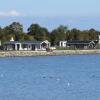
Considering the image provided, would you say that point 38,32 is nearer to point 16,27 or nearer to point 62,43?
point 16,27

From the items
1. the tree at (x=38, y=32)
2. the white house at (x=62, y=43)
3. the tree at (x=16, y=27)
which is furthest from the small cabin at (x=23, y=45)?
the tree at (x=16, y=27)

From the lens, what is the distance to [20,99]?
33969 millimetres

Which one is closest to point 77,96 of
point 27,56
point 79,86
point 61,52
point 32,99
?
point 32,99

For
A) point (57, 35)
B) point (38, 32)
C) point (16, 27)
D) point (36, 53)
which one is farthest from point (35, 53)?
point (16, 27)

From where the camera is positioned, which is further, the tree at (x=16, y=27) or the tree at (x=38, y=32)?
the tree at (x=16, y=27)

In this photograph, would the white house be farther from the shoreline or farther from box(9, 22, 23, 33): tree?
the shoreline

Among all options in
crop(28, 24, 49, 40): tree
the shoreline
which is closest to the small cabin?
the shoreline

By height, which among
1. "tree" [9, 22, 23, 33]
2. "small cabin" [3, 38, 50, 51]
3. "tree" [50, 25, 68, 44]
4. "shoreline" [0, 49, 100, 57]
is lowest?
"shoreline" [0, 49, 100, 57]

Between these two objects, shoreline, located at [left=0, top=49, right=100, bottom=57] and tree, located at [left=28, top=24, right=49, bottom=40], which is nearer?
shoreline, located at [left=0, top=49, right=100, bottom=57]

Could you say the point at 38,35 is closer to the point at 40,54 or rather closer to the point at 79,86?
the point at 40,54

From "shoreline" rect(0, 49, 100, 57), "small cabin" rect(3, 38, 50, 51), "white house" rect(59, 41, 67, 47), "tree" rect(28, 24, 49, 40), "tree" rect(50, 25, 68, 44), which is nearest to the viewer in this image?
"shoreline" rect(0, 49, 100, 57)

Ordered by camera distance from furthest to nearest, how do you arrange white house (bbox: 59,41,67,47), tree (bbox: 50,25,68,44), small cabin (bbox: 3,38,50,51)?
white house (bbox: 59,41,67,47) → tree (bbox: 50,25,68,44) → small cabin (bbox: 3,38,50,51)

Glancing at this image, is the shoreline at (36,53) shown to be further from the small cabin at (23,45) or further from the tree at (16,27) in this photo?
the tree at (16,27)

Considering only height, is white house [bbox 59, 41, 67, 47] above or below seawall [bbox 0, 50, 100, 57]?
above
